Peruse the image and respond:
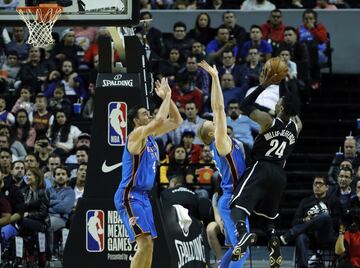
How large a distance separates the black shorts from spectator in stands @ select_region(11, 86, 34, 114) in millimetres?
8340

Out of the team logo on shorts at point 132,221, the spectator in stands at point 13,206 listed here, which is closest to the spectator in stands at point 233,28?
the spectator in stands at point 13,206

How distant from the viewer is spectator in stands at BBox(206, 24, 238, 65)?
2081 centimetres

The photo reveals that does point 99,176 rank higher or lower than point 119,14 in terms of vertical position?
lower

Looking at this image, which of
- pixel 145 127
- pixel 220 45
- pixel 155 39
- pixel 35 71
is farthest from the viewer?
pixel 35 71

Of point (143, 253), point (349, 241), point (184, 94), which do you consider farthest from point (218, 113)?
point (184, 94)

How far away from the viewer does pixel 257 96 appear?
12.7m

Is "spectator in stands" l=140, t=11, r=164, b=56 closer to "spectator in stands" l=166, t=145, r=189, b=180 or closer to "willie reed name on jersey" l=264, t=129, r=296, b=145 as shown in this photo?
"spectator in stands" l=166, t=145, r=189, b=180

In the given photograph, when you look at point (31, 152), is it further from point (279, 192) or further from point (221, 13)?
point (279, 192)

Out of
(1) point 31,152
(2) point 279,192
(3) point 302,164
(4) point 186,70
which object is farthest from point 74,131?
(2) point 279,192

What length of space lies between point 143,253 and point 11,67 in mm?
9347

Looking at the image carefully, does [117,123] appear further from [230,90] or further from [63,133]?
[230,90]

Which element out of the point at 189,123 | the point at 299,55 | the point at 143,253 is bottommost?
the point at 143,253

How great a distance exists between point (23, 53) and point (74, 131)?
3.01 meters

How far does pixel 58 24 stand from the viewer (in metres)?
14.5
